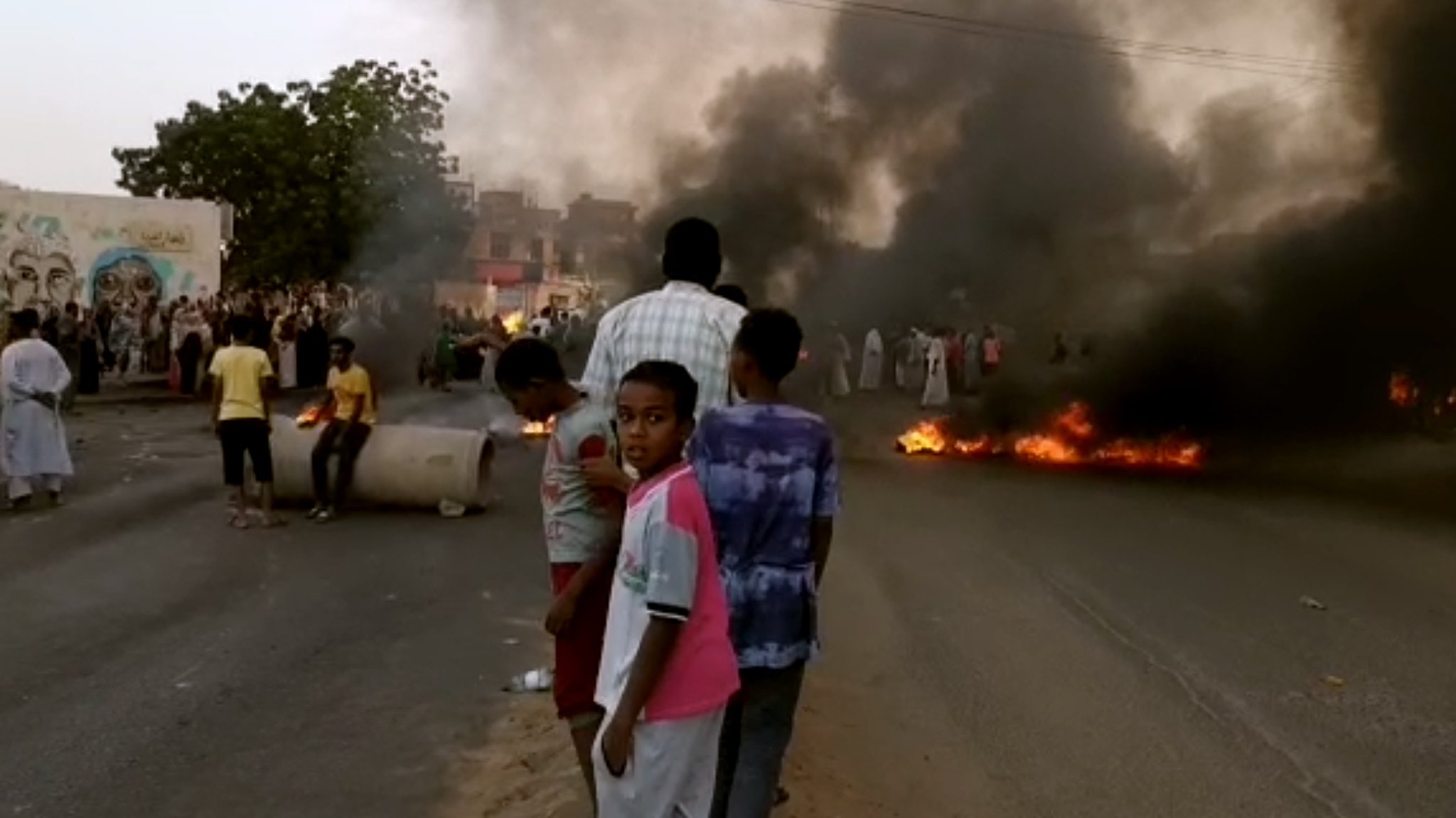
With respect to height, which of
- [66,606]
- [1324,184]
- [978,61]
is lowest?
[66,606]

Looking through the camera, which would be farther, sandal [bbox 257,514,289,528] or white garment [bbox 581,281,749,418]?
sandal [bbox 257,514,289,528]

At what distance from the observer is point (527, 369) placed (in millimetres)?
3674

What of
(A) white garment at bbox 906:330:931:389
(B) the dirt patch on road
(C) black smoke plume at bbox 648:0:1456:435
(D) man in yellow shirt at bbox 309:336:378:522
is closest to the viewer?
(B) the dirt patch on road

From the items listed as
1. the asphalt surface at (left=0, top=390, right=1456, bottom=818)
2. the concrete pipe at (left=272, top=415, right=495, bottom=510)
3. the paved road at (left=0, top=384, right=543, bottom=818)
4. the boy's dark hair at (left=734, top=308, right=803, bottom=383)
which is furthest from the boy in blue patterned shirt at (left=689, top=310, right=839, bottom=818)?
the concrete pipe at (left=272, top=415, right=495, bottom=510)

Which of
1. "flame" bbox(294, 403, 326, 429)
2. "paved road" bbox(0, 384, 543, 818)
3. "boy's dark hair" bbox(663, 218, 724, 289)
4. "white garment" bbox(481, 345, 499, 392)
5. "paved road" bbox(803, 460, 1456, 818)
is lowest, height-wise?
"paved road" bbox(0, 384, 543, 818)

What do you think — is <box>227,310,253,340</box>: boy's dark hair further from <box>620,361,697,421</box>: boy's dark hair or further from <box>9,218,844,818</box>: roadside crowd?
<box>620,361,697,421</box>: boy's dark hair

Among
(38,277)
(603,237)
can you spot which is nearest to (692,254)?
(603,237)

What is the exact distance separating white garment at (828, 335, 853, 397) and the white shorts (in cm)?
1975

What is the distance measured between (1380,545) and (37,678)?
8239 millimetres

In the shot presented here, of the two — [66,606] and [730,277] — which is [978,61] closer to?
[730,277]

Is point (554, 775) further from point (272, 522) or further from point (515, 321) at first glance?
point (515, 321)

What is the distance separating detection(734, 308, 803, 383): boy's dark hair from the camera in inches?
136

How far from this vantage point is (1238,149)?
71.1ft

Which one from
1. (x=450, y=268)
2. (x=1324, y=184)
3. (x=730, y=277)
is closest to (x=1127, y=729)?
(x=1324, y=184)
